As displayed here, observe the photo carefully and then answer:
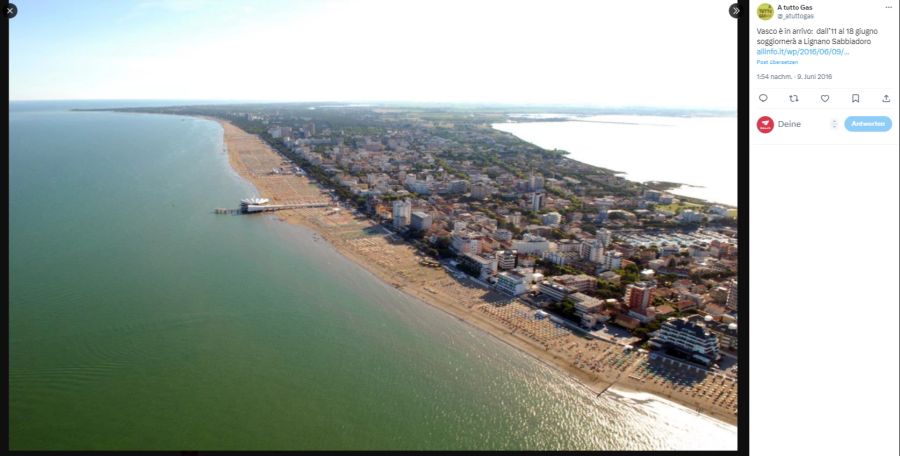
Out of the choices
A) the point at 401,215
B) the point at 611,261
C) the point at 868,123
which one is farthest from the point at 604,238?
the point at 868,123


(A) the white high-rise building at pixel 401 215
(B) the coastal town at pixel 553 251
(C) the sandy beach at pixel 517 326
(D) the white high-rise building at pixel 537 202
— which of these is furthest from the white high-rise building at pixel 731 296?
(A) the white high-rise building at pixel 401 215

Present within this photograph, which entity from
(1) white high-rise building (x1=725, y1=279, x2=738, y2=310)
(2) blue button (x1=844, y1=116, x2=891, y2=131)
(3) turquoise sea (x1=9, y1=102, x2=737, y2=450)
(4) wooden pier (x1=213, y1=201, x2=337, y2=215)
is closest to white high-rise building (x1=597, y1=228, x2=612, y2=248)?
(1) white high-rise building (x1=725, y1=279, x2=738, y2=310)

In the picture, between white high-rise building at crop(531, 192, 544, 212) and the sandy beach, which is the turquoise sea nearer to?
the sandy beach

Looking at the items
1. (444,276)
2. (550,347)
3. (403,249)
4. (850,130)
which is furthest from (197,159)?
(850,130)

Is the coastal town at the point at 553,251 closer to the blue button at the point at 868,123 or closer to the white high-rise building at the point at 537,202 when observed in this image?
the white high-rise building at the point at 537,202

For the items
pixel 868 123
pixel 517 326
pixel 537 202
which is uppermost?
pixel 868 123

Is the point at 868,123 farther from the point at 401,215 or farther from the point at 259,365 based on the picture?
the point at 401,215
